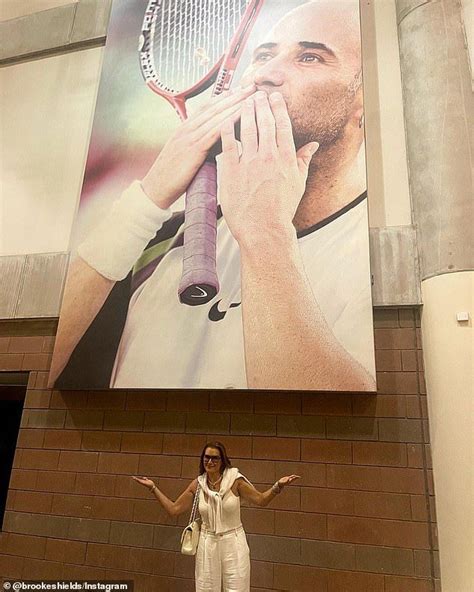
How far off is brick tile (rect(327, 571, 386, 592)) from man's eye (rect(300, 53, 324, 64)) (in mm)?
4657

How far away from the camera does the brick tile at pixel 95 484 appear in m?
4.32

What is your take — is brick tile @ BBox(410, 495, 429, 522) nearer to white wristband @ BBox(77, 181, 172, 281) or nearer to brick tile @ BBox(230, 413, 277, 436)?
brick tile @ BBox(230, 413, 277, 436)

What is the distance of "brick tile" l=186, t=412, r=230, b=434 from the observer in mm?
4242

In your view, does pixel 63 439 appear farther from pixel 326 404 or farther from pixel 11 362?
pixel 326 404

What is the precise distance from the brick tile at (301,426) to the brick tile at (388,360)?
0.66 metres

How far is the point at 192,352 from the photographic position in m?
4.33

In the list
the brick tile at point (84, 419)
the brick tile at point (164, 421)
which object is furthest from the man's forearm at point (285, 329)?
the brick tile at point (84, 419)

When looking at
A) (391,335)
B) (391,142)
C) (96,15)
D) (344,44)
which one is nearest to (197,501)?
(391,335)

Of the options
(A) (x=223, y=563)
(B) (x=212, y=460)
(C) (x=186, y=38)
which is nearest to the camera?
(A) (x=223, y=563)

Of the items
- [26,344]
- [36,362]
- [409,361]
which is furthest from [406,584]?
[26,344]

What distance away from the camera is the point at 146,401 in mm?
4504

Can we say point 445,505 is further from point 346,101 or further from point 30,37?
point 30,37

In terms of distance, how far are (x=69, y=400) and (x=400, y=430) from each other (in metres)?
2.95

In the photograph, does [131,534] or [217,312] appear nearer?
[131,534]
